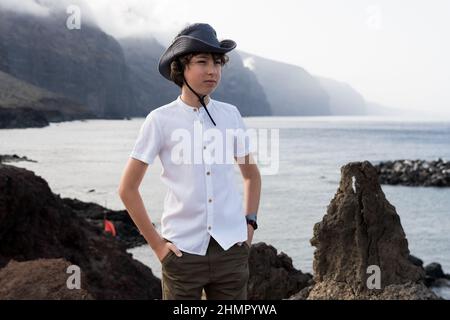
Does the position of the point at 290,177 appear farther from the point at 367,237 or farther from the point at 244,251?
the point at 244,251

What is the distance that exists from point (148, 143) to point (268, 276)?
614 cm

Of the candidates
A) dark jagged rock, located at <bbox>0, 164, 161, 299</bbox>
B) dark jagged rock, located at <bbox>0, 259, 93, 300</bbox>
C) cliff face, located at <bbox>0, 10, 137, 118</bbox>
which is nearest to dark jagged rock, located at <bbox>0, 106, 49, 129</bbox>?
cliff face, located at <bbox>0, 10, 137, 118</bbox>

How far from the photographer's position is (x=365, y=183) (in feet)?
25.4

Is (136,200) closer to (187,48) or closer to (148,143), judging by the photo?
(148,143)

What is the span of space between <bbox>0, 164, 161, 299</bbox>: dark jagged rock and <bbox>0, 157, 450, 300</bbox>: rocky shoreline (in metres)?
0.02

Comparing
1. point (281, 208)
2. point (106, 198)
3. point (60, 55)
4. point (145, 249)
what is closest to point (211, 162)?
point (145, 249)

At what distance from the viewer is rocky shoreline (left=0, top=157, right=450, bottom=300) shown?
744cm

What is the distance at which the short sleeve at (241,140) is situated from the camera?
12.7 ft

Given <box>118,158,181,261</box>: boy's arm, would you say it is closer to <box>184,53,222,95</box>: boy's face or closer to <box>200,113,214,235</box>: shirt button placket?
<box>200,113,214,235</box>: shirt button placket

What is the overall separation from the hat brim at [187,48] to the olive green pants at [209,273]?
1.11m

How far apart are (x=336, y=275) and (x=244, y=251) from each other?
4118 mm

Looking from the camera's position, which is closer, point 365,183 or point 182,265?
point 182,265

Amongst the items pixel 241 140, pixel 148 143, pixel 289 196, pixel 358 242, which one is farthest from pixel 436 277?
pixel 289 196
